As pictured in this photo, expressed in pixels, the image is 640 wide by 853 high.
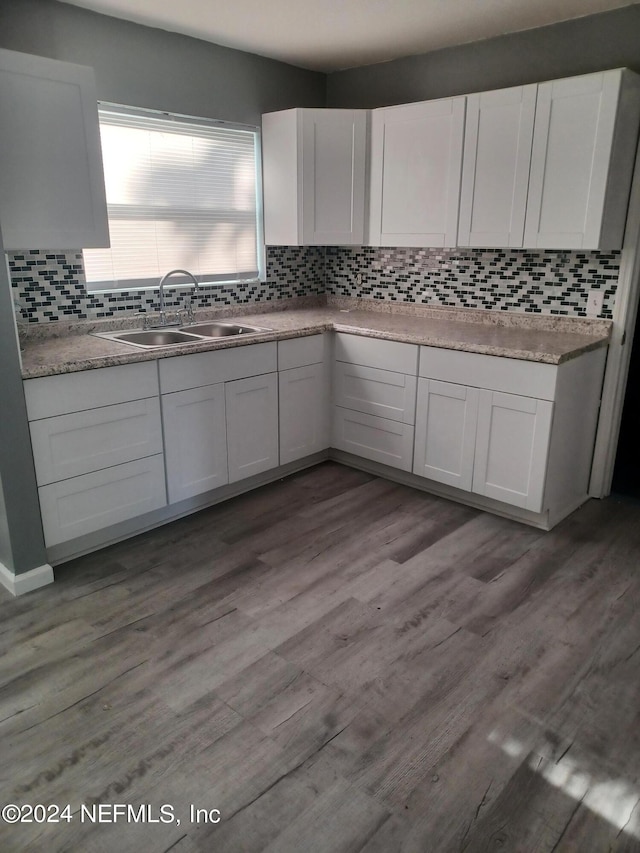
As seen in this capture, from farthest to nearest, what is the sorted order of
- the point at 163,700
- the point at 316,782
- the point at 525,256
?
1. the point at 525,256
2. the point at 163,700
3. the point at 316,782

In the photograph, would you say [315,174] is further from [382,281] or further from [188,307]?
[188,307]

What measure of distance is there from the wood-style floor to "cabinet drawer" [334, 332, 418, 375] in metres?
0.90

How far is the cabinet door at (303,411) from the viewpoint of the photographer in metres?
3.52

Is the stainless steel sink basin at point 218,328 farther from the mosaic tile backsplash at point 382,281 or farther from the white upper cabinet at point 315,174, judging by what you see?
the white upper cabinet at point 315,174

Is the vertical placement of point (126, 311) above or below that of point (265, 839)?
above

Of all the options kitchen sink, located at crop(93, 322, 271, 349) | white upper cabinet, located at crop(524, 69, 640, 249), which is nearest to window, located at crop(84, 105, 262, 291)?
kitchen sink, located at crop(93, 322, 271, 349)

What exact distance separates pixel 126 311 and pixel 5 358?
3.69ft

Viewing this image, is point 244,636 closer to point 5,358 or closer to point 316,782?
point 316,782

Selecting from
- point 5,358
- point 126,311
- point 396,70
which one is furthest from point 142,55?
point 5,358

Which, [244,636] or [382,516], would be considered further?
[382,516]

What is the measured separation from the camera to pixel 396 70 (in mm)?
3777

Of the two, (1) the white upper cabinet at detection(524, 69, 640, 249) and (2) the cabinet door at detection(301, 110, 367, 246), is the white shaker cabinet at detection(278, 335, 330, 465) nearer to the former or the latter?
(2) the cabinet door at detection(301, 110, 367, 246)

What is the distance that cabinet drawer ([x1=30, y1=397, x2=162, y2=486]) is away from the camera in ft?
8.22

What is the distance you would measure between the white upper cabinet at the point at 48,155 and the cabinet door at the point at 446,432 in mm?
1799
